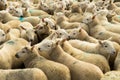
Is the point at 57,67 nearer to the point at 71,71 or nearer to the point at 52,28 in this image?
the point at 71,71

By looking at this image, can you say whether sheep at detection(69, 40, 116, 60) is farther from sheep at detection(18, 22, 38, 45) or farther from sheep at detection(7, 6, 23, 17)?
sheep at detection(7, 6, 23, 17)

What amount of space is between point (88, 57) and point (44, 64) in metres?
1.13

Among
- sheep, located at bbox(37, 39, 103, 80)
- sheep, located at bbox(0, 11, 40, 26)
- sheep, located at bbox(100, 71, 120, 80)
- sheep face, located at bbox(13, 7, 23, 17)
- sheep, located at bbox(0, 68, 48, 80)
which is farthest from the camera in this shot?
sheep face, located at bbox(13, 7, 23, 17)

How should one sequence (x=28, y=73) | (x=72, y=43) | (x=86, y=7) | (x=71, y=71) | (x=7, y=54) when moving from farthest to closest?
(x=86, y=7) → (x=72, y=43) → (x=7, y=54) → (x=71, y=71) → (x=28, y=73)

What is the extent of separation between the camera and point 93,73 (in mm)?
6668

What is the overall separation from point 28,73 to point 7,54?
1.32 metres

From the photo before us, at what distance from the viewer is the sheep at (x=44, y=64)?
657 cm

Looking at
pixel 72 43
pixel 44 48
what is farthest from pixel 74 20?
pixel 44 48

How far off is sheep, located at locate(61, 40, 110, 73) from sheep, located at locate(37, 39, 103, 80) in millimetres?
272

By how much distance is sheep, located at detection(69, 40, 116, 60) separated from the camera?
7729 millimetres

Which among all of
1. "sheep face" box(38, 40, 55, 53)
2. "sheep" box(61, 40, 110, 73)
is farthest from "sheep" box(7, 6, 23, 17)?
"sheep face" box(38, 40, 55, 53)

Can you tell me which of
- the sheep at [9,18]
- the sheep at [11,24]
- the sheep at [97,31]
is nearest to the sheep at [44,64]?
the sheep at [11,24]

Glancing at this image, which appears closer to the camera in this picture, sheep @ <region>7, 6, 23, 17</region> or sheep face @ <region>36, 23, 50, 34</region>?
sheep face @ <region>36, 23, 50, 34</region>

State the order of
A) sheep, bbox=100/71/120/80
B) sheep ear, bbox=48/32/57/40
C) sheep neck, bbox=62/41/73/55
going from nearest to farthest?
sheep, bbox=100/71/120/80 < sheep neck, bbox=62/41/73/55 < sheep ear, bbox=48/32/57/40
